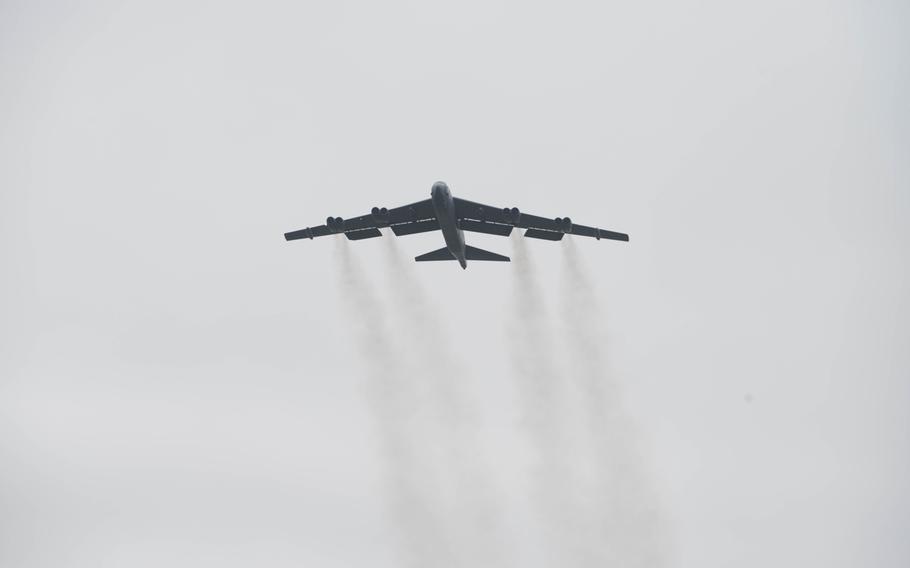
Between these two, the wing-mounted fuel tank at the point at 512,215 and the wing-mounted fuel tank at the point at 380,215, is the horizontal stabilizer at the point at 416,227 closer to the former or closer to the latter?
the wing-mounted fuel tank at the point at 380,215

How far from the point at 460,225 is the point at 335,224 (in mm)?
7426

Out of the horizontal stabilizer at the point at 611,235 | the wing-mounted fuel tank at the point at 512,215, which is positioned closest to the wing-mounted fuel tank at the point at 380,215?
the wing-mounted fuel tank at the point at 512,215

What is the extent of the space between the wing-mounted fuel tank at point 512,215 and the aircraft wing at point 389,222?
13.3 feet

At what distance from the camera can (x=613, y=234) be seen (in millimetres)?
50219

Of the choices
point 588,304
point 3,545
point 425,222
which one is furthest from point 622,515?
point 3,545

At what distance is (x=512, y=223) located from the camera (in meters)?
48.3

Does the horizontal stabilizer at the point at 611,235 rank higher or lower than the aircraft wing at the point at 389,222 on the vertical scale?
lower

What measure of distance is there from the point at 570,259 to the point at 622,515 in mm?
15712

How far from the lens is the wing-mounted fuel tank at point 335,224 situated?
49250 millimetres

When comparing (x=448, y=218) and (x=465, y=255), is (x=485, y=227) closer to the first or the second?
(x=465, y=255)

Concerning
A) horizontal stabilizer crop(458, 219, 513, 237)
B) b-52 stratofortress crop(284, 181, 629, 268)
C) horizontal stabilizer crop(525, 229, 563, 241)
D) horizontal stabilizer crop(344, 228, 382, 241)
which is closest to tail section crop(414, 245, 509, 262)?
b-52 stratofortress crop(284, 181, 629, 268)

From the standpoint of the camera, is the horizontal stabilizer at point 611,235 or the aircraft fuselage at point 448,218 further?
the horizontal stabilizer at point 611,235

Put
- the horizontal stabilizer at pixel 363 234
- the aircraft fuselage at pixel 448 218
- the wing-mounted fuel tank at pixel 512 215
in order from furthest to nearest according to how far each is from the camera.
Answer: the horizontal stabilizer at pixel 363 234, the wing-mounted fuel tank at pixel 512 215, the aircraft fuselage at pixel 448 218

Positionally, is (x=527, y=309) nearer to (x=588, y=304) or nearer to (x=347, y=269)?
(x=588, y=304)
